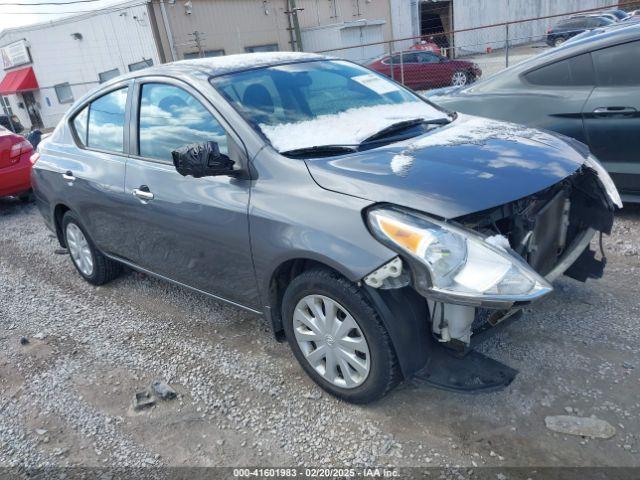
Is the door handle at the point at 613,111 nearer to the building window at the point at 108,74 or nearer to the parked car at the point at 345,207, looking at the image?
the parked car at the point at 345,207

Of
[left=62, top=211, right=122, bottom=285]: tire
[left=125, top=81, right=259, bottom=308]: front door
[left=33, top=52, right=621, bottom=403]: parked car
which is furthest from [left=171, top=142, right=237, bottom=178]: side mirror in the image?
[left=62, top=211, right=122, bottom=285]: tire

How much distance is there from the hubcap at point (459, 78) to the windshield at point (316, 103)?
14.2 meters

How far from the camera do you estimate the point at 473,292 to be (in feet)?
7.04

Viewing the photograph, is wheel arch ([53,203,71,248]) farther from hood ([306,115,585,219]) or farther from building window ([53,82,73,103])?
building window ([53,82,73,103])

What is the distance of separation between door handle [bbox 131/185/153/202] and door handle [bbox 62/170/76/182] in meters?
1.00

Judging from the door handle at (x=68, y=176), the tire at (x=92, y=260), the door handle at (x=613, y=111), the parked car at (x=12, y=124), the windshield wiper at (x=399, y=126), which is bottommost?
the parked car at (x=12, y=124)

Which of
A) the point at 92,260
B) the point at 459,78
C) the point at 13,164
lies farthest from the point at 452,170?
the point at 459,78

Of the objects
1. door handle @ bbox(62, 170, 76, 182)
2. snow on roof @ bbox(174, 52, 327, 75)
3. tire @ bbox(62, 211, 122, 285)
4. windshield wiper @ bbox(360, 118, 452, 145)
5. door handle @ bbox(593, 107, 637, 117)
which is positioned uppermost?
snow on roof @ bbox(174, 52, 327, 75)

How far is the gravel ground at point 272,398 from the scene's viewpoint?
2.46 meters

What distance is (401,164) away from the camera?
2.55m

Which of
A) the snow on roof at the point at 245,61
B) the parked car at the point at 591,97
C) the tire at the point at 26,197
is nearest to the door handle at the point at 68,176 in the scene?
the snow on roof at the point at 245,61

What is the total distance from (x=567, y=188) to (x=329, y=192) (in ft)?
4.48

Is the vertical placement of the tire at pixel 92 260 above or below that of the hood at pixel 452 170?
below

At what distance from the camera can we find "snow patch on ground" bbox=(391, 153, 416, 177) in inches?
97.5
